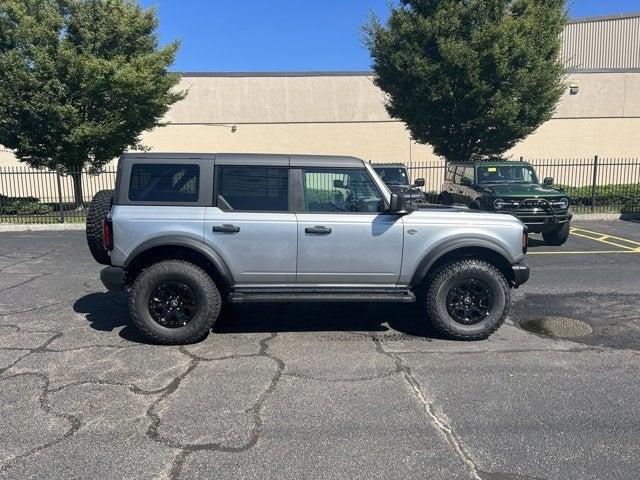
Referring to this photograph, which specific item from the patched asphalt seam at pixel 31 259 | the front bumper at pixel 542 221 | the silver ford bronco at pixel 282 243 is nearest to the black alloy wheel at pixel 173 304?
the silver ford bronco at pixel 282 243

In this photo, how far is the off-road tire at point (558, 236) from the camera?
35.9 feet

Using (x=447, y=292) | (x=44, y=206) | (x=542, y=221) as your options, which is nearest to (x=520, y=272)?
(x=447, y=292)

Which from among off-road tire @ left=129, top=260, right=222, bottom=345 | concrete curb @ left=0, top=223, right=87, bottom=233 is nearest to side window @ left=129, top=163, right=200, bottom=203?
off-road tire @ left=129, top=260, right=222, bottom=345

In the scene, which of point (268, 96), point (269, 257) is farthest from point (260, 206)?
point (268, 96)

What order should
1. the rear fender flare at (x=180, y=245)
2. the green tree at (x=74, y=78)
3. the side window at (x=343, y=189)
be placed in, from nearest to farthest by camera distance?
the rear fender flare at (x=180, y=245) < the side window at (x=343, y=189) < the green tree at (x=74, y=78)

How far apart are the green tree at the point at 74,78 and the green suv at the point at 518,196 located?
392 inches

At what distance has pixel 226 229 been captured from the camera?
504 cm

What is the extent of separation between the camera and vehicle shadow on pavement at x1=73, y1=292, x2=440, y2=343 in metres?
5.63

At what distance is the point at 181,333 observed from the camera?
5.07 meters

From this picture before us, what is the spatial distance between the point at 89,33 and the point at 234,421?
52.1 ft

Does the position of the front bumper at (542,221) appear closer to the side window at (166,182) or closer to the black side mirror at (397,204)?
the black side mirror at (397,204)

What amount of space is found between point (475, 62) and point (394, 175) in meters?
4.12

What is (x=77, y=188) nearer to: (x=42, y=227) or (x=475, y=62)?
(x=42, y=227)

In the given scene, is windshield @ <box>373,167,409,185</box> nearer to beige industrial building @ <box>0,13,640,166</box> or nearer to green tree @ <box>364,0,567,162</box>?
green tree @ <box>364,0,567,162</box>
